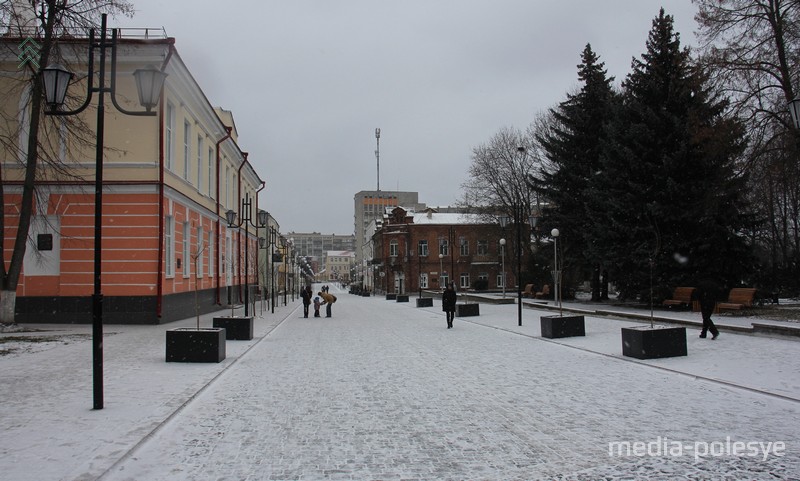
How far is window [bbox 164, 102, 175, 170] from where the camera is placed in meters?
23.6

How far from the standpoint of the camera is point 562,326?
15984 mm

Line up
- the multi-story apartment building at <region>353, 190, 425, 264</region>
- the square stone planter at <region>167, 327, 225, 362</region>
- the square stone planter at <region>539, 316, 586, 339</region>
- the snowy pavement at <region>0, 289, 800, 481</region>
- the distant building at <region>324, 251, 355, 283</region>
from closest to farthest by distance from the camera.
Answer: the snowy pavement at <region>0, 289, 800, 481</region> < the square stone planter at <region>167, 327, 225, 362</region> < the square stone planter at <region>539, 316, 586, 339</region> < the multi-story apartment building at <region>353, 190, 425, 264</region> < the distant building at <region>324, 251, 355, 283</region>

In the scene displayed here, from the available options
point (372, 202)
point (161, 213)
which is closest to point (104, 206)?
point (161, 213)

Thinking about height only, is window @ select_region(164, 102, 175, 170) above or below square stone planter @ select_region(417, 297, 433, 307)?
above

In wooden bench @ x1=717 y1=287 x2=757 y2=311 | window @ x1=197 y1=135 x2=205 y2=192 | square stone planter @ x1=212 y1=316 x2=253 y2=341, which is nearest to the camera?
square stone planter @ x1=212 y1=316 x2=253 y2=341

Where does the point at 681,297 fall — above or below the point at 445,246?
below

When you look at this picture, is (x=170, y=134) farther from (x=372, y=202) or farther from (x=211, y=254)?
(x=372, y=202)

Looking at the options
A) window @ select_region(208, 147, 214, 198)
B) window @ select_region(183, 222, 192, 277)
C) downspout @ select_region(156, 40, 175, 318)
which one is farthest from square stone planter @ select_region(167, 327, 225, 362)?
window @ select_region(208, 147, 214, 198)

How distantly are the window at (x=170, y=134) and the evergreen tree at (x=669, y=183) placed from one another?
2021cm

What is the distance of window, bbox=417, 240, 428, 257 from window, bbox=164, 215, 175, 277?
51.4m

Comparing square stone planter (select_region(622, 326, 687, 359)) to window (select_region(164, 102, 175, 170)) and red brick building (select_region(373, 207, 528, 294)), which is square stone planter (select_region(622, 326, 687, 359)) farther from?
red brick building (select_region(373, 207, 528, 294))

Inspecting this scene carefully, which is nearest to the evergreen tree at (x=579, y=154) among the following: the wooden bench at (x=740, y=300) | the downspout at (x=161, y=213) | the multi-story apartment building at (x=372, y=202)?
the wooden bench at (x=740, y=300)

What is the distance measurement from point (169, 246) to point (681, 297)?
2181 cm

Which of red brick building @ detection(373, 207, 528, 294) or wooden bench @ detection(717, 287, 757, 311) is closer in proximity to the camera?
→ wooden bench @ detection(717, 287, 757, 311)
